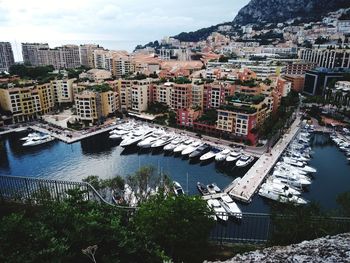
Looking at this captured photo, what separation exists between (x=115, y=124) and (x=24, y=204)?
1068 inches

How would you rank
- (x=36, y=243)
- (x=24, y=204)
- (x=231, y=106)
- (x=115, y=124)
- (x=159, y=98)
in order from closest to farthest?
1. (x=36, y=243)
2. (x=24, y=204)
3. (x=231, y=106)
4. (x=115, y=124)
5. (x=159, y=98)

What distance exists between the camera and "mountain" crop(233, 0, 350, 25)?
106375 millimetres

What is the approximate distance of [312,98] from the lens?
144ft

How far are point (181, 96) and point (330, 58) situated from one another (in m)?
38.1

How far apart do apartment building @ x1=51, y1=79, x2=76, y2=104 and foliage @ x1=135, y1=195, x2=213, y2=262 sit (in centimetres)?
4071

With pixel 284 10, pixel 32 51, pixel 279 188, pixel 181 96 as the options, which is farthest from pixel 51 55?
pixel 284 10

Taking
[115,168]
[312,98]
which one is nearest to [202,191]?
[115,168]

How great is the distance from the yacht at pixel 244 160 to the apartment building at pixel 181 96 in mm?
15512

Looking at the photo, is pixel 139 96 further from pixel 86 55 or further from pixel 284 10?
pixel 284 10

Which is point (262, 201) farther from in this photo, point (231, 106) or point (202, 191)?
point (231, 106)

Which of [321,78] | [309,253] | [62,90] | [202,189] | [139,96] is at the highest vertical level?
[309,253]

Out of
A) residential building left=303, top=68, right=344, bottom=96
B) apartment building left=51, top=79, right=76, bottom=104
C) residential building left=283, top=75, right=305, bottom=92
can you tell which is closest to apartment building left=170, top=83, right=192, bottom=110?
apartment building left=51, top=79, right=76, bottom=104

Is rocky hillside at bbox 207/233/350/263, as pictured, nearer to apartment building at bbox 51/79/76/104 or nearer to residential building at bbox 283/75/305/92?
apartment building at bbox 51/79/76/104

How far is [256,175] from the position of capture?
77.7 ft
